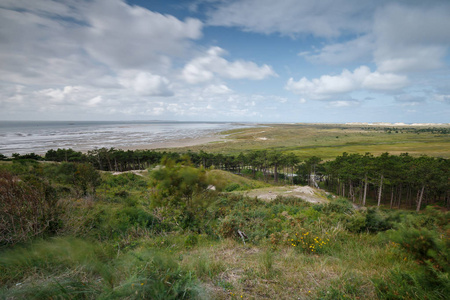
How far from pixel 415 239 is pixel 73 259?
21.4ft

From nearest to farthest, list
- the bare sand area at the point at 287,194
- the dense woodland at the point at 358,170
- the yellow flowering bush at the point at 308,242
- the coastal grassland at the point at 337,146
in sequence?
the yellow flowering bush at the point at 308,242 → the bare sand area at the point at 287,194 → the dense woodland at the point at 358,170 → the coastal grassland at the point at 337,146

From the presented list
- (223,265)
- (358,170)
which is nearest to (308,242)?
(223,265)

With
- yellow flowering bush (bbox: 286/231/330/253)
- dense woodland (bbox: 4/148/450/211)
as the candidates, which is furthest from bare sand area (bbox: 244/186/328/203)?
yellow flowering bush (bbox: 286/231/330/253)

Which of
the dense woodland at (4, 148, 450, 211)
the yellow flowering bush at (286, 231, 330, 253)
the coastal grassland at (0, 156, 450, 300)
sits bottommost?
the dense woodland at (4, 148, 450, 211)

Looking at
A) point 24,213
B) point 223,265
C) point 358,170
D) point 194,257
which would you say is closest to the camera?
point 223,265

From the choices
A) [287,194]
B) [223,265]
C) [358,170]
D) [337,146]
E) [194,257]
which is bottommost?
[287,194]

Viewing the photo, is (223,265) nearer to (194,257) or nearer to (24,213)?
(194,257)

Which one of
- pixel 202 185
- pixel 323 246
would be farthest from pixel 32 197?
pixel 323 246

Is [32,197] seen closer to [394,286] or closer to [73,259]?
[73,259]

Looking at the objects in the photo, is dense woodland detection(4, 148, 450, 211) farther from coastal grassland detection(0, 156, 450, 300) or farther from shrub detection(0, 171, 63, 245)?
shrub detection(0, 171, 63, 245)

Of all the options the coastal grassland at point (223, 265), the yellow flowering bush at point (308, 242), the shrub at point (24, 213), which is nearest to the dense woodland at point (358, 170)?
the coastal grassland at point (223, 265)

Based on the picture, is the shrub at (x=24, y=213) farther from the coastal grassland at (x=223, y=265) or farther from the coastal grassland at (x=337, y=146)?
the coastal grassland at (x=337, y=146)

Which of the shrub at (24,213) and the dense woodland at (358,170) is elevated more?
the shrub at (24,213)

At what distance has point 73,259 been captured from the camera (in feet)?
12.7
